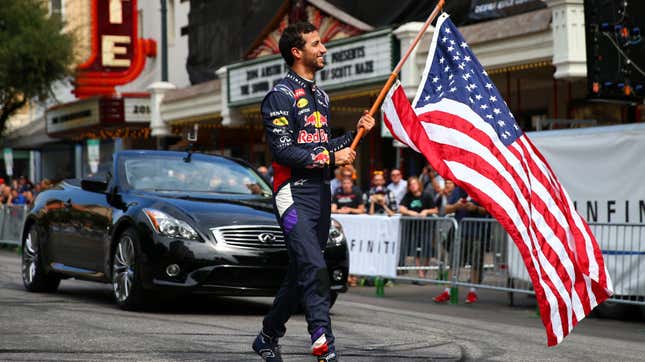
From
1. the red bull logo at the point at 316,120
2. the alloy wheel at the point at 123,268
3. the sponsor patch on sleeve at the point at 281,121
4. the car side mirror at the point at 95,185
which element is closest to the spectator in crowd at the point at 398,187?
the car side mirror at the point at 95,185

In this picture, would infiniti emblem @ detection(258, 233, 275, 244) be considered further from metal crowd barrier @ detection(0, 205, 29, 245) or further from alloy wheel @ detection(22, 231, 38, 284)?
metal crowd barrier @ detection(0, 205, 29, 245)

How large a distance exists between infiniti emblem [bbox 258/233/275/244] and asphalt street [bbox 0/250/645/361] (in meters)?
0.68

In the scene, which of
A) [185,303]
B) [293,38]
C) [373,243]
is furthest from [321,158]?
[373,243]

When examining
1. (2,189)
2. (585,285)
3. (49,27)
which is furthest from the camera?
(49,27)

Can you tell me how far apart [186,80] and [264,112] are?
3063 centimetres

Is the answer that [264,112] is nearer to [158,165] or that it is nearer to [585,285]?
[585,285]

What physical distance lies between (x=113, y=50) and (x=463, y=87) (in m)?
32.8

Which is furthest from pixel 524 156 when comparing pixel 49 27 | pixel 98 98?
pixel 49 27

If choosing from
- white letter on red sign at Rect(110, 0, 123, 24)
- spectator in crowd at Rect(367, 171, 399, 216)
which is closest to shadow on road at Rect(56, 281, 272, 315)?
spectator in crowd at Rect(367, 171, 399, 216)

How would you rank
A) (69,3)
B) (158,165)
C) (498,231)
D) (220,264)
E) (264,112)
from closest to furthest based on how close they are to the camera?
(264,112), (220,264), (158,165), (498,231), (69,3)

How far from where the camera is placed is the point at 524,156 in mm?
7715

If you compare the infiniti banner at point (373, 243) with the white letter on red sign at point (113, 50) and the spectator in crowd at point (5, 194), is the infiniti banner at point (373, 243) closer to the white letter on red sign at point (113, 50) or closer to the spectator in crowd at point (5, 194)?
the spectator in crowd at point (5, 194)

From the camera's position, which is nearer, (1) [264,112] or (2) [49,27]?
(1) [264,112]

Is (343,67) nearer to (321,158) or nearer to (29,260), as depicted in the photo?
(29,260)
